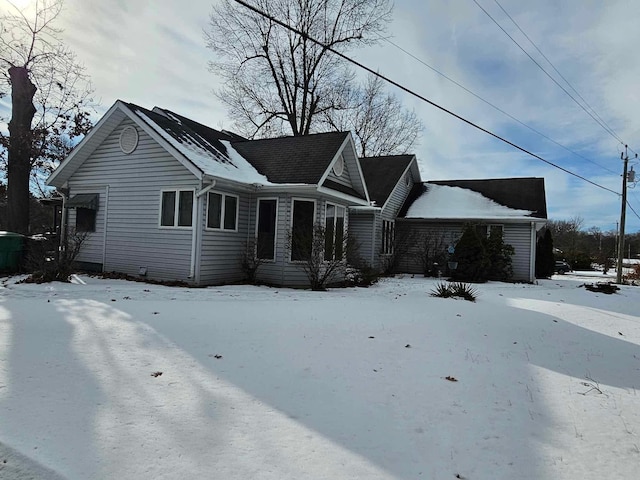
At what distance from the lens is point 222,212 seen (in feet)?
39.1

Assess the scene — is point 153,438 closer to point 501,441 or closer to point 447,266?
point 501,441

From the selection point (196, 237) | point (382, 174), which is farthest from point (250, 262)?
point (382, 174)

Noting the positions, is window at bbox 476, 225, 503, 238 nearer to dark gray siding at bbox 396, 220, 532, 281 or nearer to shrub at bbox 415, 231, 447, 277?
dark gray siding at bbox 396, 220, 532, 281

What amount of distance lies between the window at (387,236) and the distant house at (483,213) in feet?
1.60

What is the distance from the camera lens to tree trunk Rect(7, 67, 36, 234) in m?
16.9

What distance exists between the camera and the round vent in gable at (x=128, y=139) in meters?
12.4

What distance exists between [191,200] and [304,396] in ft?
28.4

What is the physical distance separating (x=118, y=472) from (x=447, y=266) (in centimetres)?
1687

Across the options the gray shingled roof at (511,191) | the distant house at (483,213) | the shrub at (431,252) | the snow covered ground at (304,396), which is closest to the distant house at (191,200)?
the snow covered ground at (304,396)

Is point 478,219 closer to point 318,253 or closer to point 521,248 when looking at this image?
point 521,248

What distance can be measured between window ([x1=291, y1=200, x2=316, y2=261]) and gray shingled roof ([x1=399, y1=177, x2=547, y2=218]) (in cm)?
944

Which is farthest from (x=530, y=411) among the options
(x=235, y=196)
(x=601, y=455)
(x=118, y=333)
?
(x=235, y=196)

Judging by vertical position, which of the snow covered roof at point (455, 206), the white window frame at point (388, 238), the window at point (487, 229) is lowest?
the white window frame at point (388, 238)

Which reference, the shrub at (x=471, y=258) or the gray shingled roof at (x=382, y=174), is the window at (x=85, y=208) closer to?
the gray shingled roof at (x=382, y=174)
